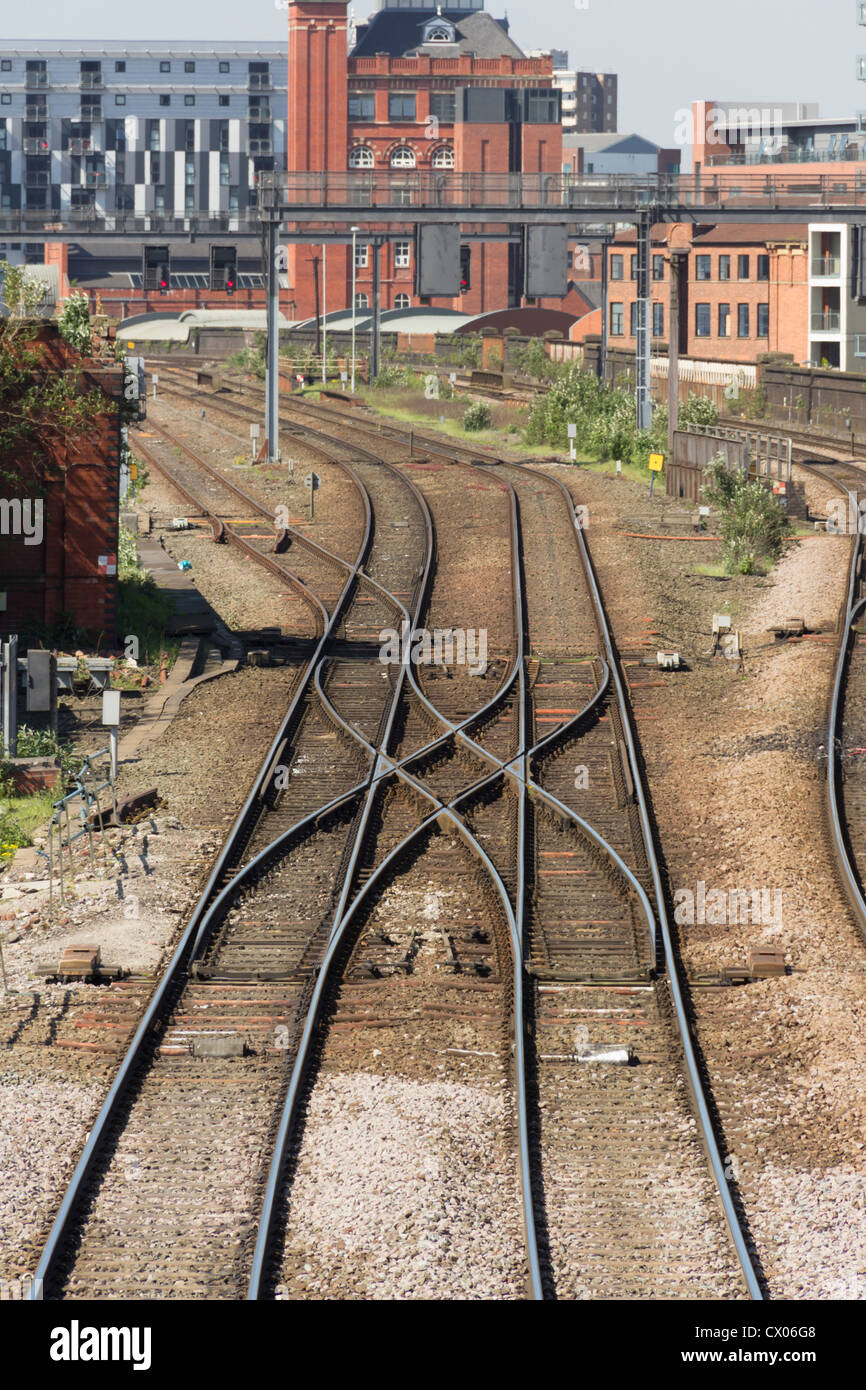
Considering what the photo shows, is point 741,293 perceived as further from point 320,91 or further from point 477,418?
point 320,91

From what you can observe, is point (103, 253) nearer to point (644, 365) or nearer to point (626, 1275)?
point (644, 365)

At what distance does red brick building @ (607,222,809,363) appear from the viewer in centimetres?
7200

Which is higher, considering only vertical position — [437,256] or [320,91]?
[320,91]

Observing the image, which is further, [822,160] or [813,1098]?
[822,160]

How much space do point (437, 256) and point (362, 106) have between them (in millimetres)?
70245

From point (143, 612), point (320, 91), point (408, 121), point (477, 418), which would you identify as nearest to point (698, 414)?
point (477, 418)

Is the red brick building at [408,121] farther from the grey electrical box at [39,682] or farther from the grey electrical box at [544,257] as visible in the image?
the grey electrical box at [39,682]

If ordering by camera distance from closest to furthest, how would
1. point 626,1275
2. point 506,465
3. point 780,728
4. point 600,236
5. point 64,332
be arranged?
1. point 626,1275
2. point 780,728
3. point 64,332
4. point 506,465
5. point 600,236

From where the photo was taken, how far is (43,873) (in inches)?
613

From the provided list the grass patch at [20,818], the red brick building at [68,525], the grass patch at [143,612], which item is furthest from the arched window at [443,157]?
the grass patch at [20,818]

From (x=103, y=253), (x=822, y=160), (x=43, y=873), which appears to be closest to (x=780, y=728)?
(x=43, y=873)

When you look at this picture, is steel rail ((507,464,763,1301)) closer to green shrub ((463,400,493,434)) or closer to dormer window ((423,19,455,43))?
green shrub ((463,400,493,434))

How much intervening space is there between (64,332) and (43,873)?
9.56 metres

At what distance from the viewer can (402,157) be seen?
110062 mm
